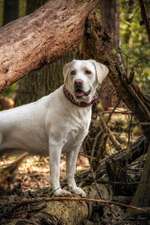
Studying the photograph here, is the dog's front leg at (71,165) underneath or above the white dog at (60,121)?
underneath

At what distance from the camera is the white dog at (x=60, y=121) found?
5.85m

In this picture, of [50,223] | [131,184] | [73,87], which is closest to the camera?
[50,223]

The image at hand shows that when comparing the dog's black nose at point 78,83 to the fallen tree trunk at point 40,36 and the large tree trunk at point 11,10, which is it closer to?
the fallen tree trunk at point 40,36

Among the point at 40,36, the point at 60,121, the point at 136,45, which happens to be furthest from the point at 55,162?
the point at 136,45

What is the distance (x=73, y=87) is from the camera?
5754 millimetres

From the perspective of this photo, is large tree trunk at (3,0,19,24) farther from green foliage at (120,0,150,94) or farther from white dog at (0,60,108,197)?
white dog at (0,60,108,197)

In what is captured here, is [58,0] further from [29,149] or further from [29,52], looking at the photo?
[29,149]

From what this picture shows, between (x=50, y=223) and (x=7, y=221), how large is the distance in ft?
1.49

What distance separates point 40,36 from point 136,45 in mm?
10131

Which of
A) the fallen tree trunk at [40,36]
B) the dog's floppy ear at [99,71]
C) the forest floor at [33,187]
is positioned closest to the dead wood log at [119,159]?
the forest floor at [33,187]

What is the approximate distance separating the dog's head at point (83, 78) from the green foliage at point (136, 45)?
6.39 ft

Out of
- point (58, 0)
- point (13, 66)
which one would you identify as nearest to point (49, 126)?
point (13, 66)

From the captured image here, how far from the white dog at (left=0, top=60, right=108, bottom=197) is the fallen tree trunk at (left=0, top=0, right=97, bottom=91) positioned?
362 mm

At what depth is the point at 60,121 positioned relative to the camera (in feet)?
19.4
